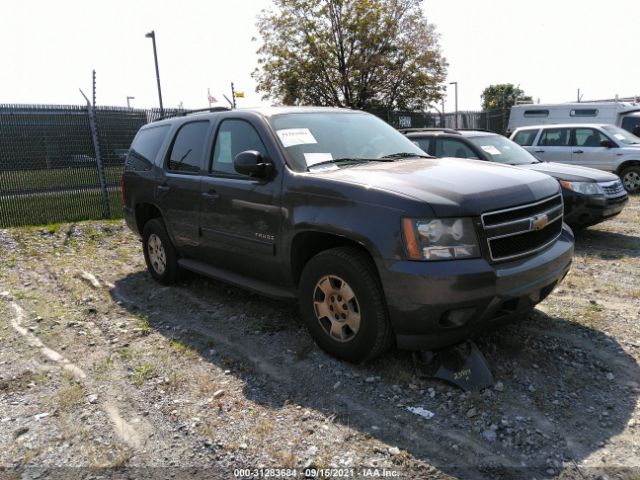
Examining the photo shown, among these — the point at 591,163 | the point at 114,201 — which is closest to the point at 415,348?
the point at 114,201

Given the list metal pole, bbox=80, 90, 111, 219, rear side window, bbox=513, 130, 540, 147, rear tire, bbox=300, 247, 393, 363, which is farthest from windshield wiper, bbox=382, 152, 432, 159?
rear side window, bbox=513, 130, 540, 147

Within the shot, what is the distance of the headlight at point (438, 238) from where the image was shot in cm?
306

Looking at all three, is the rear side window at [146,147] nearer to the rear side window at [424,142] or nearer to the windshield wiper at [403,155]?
the windshield wiper at [403,155]

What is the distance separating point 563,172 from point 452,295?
545 centimetres

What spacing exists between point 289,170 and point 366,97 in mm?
17406

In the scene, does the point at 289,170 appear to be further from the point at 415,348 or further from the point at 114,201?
the point at 114,201

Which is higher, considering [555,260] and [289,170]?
[289,170]

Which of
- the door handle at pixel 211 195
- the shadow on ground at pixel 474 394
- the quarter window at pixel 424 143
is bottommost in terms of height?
the shadow on ground at pixel 474 394

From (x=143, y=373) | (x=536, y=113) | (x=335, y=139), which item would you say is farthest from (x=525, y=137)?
(x=143, y=373)

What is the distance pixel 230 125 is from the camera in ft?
15.1

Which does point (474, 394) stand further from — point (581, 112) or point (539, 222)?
point (581, 112)

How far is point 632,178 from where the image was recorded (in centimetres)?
1159

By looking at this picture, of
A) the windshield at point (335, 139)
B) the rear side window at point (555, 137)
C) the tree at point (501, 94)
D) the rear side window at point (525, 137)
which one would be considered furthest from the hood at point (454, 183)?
the tree at point (501, 94)

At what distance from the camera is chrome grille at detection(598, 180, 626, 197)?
722cm
